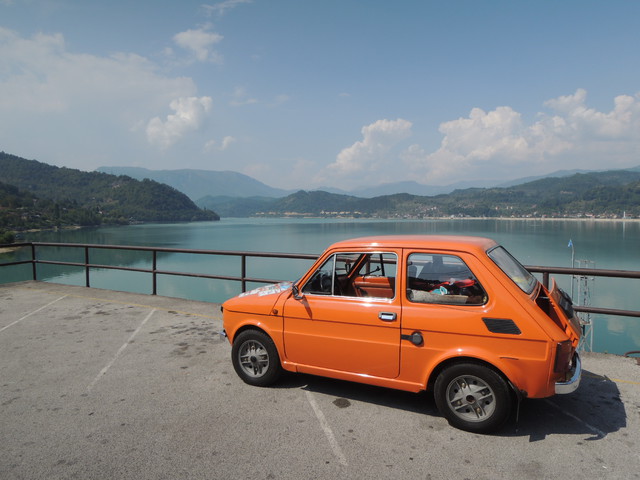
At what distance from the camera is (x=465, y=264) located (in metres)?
3.51

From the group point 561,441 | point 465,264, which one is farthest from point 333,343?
point 561,441

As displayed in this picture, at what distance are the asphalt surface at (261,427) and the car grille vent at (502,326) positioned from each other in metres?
0.94

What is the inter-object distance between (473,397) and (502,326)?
68 cm

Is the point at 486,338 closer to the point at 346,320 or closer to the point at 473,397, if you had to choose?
the point at 473,397

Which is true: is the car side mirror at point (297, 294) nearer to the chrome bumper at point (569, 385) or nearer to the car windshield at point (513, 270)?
the car windshield at point (513, 270)

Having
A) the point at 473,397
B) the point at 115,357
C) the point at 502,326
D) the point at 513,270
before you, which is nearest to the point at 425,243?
the point at 513,270

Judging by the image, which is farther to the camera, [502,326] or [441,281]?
[441,281]

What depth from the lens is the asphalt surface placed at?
3000 mm

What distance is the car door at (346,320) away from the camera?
3.70 m

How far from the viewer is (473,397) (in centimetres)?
339

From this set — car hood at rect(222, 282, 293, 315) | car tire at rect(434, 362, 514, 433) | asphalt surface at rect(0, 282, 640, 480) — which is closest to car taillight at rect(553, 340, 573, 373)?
car tire at rect(434, 362, 514, 433)

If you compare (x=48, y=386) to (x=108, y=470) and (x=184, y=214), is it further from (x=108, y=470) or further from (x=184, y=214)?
(x=184, y=214)

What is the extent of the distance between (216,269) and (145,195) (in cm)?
13363

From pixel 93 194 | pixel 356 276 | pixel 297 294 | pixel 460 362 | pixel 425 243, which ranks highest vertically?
pixel 93 194
